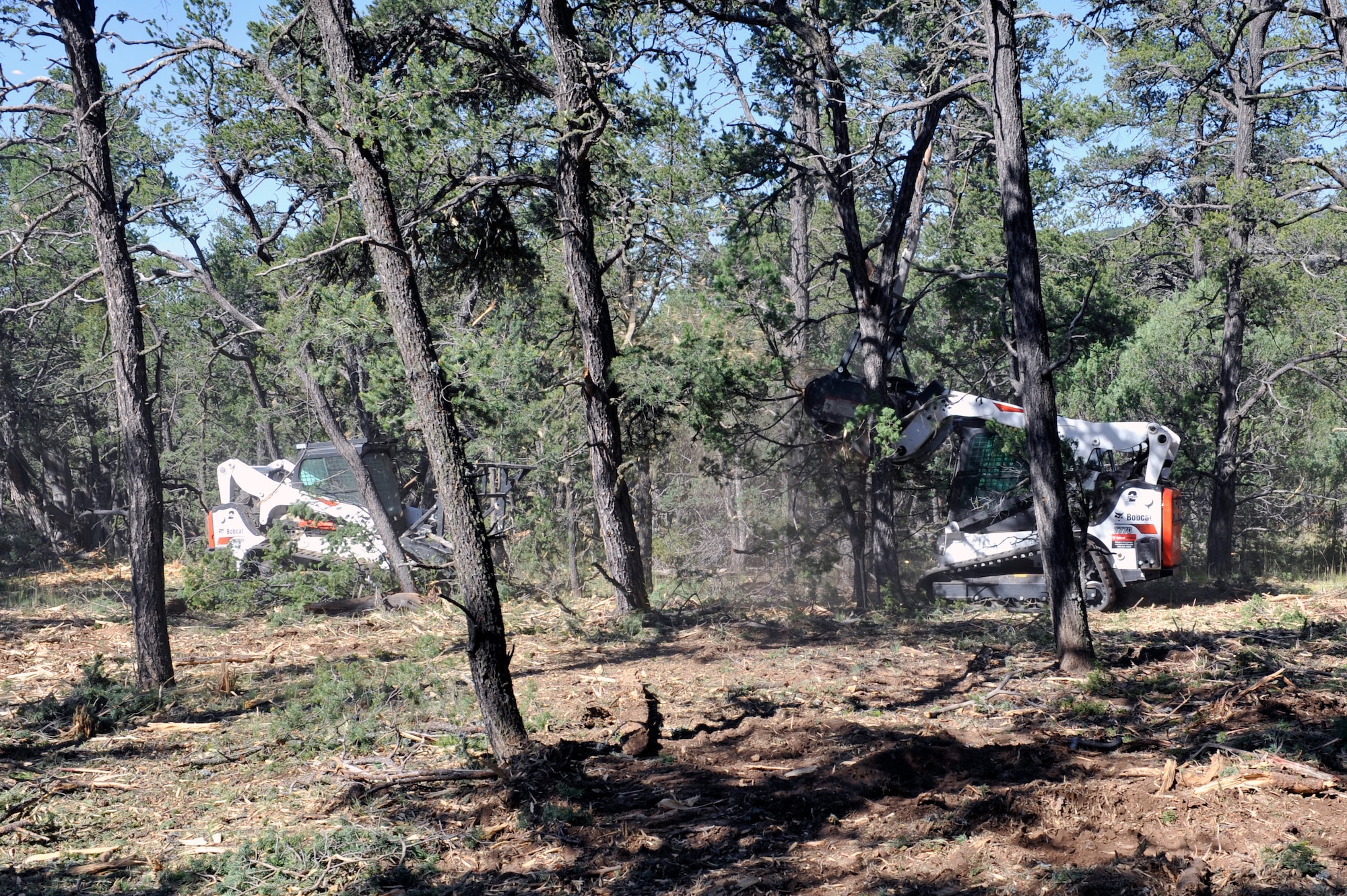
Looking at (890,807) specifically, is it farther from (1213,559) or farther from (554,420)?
(1213,559)

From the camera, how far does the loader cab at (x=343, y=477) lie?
16.4m

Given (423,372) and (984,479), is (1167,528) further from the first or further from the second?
(423,372)

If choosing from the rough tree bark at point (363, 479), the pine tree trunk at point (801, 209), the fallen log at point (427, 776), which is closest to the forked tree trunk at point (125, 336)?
the fallen log at point (427, 776)

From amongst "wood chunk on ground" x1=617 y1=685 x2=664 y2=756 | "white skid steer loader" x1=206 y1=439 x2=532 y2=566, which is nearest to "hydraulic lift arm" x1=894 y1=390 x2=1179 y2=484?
"white skid steer loader" x1=206 y1=439 x2=532 y2=566

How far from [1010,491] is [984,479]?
2.06 feet

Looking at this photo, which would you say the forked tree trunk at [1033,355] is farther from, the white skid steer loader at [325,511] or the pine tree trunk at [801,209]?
the white skid steer loader at [325,511]

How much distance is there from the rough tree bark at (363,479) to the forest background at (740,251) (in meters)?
0.72

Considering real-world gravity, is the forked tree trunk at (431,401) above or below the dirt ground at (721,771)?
above

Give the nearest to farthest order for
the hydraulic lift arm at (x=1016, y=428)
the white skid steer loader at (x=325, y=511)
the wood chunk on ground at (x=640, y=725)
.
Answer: the wood chunk on ground at (x=640, y=725), the hydraulic lift arm at (x=1016, y=428), the white skid steer loader at (x=325, y=511)

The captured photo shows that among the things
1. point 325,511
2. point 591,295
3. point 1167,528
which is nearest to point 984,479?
point 1167,528

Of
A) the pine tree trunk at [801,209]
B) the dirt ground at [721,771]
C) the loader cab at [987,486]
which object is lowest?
the dirt ground at [721,771]

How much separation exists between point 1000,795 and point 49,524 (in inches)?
1070

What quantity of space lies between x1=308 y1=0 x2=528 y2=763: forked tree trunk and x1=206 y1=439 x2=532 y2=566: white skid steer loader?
24.0 ft

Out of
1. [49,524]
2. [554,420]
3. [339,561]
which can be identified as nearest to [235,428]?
[49,524]
